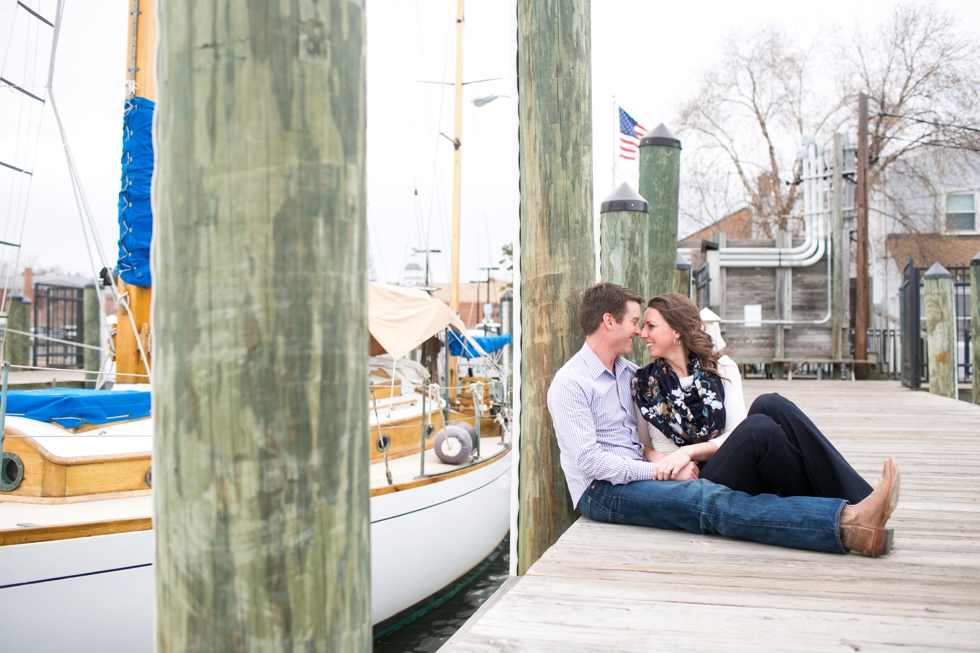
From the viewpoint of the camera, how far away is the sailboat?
528cm

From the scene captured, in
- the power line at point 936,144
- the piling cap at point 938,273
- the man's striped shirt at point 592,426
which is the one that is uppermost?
the power line at point 936,144

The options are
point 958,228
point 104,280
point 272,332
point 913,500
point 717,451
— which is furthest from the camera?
point 958,228

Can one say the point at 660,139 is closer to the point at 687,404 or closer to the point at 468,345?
the point at 687,404

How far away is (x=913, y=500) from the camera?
4.14m

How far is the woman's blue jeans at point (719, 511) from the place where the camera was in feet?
10.0

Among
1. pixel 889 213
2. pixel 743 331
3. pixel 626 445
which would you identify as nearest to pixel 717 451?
pixel 626 445

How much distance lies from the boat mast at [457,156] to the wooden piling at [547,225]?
11.2m

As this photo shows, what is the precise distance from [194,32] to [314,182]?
0.30 meters

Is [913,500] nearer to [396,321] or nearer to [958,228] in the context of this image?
[396,321]

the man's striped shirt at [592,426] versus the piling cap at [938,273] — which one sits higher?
the piling cap at [938,273]

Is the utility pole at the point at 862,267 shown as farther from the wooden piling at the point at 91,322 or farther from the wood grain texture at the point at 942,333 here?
the wooden piling at the point at 91,322

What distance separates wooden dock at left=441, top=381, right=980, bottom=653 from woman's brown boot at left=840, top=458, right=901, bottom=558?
0.06m

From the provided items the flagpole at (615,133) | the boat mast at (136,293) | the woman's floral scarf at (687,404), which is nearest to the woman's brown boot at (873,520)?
the woman's floral scarf at (687,404)

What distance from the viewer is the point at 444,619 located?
8.43 m
